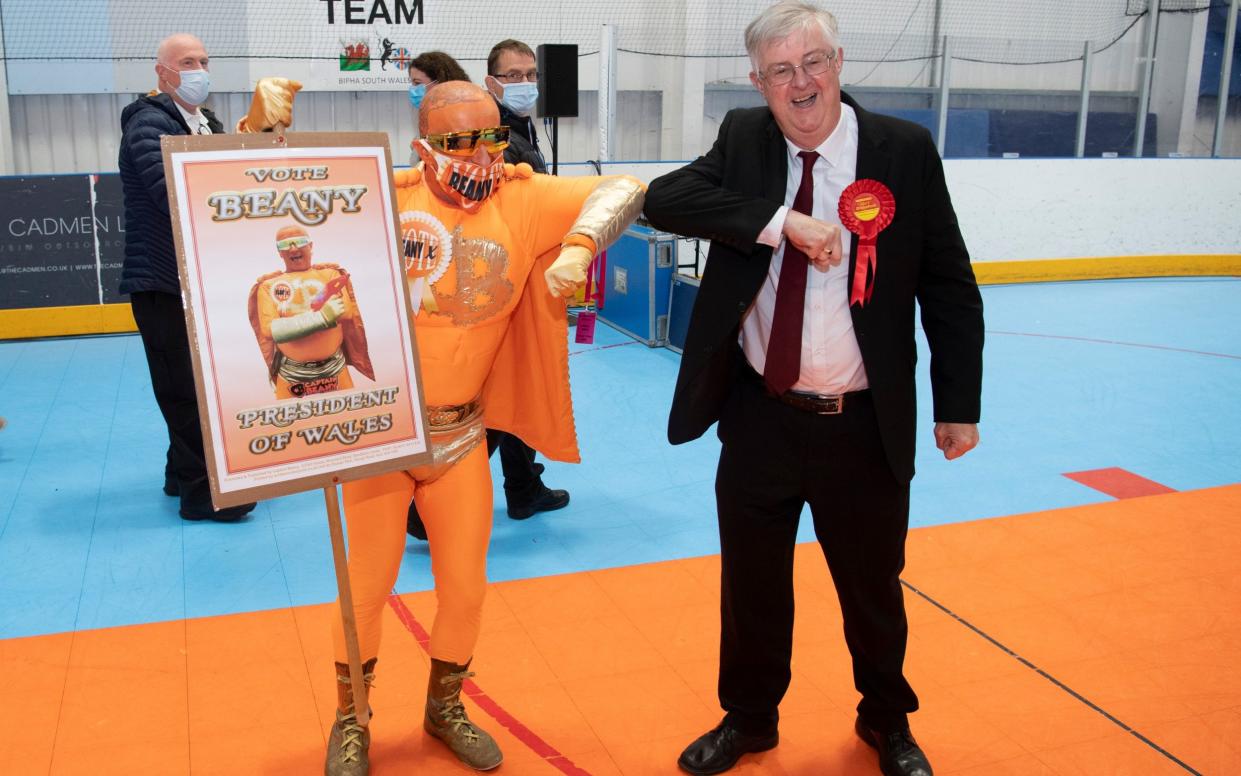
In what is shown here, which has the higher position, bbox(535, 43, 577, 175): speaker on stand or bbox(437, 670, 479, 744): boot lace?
bbox(535, 43, 577, 175): speaker on stand

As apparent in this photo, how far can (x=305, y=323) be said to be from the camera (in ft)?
8.02

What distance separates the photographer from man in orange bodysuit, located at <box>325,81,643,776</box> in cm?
268

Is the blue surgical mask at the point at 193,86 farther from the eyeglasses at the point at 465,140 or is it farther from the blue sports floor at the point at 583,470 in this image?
the eyeglasses at the point at 465,140

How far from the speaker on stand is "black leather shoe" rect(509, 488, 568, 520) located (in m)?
3.57

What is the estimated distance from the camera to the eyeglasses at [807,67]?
2.47m

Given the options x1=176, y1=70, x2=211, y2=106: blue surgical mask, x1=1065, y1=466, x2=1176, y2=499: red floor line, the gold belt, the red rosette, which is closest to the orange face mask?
the gold belt

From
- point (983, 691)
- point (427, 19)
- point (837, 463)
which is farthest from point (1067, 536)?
point (427, 19)

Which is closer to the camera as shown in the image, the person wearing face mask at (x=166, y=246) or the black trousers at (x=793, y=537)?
the black trousers at (x=793, y=537)

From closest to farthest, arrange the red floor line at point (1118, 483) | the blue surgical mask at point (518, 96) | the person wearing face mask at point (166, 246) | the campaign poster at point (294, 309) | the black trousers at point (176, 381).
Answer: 1. the campaign poster at point (294, 309)
2. the person wearing face mask at point (166, 246)
3. the black trousers at point (176, 381)
4. the blue surgical mask at point (518, 96)
5. the red floor line at point (1118, 483)

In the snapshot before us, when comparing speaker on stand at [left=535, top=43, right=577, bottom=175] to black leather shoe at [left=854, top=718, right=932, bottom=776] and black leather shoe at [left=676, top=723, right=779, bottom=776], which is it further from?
Answer: black leather shoe at [left=854, top=718, right=932, bottom=776]

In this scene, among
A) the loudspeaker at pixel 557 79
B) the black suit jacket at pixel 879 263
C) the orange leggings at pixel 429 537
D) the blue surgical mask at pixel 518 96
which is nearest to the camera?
the black suit jacket at pixel 879 263

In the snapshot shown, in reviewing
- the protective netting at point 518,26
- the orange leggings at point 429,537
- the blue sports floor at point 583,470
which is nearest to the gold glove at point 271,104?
the orange leggings at point 429,537

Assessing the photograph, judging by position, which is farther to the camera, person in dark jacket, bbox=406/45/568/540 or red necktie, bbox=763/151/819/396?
person in dark jacket, bbox=406/45/568/540

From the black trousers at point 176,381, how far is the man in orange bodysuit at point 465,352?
6.98ft
